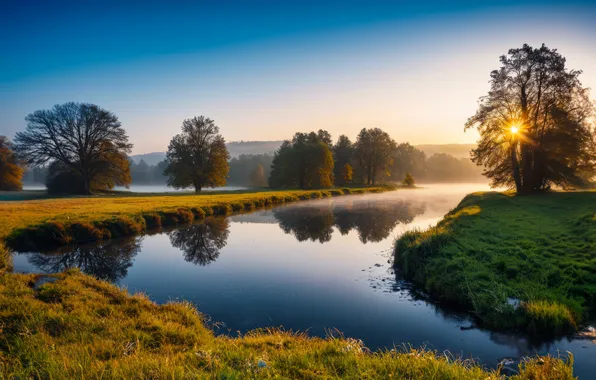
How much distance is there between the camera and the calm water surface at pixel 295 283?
8125 millimetres

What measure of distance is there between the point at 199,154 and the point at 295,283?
51.8 m

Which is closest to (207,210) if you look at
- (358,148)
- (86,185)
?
(86,185)

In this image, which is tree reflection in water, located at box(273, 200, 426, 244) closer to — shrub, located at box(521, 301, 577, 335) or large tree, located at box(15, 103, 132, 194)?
shrub, located at box(521, 301, 577, 335)

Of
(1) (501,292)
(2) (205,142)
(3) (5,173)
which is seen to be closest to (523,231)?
A: (1) (501,292)

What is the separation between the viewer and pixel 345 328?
351 inches

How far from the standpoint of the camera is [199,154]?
60.0 metres

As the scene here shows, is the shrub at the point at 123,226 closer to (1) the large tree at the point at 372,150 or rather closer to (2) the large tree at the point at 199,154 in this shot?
(2) the large tree at the point at 199,154

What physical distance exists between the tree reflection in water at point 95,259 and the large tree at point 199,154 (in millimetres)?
39773

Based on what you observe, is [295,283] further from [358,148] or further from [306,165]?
[358,148]

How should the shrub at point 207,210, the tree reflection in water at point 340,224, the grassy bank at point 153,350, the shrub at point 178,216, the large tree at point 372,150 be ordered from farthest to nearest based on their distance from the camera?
1. the large tree at point 372,150
2. the shrub at point 207,210
3. the shrub at point 178,216
4. the tree reflection in water at point 340,224
5. the grassy bank at point 153,350

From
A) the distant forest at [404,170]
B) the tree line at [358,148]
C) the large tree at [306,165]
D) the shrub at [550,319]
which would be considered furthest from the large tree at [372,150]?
the shrub at [550,319]

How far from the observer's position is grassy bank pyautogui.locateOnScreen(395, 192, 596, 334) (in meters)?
8.48

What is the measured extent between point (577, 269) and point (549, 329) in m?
4.33

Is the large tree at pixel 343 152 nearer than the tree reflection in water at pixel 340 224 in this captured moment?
No
